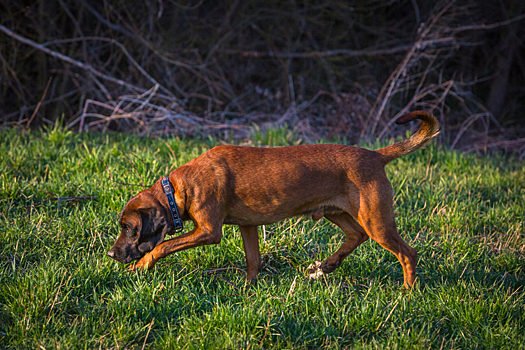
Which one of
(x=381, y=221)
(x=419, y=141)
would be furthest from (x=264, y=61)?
(x=381, y=221)

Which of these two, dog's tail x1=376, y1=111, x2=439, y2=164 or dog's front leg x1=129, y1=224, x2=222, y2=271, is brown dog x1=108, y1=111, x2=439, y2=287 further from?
dog's tail x1=376, y1=111, x2=439, y2=164

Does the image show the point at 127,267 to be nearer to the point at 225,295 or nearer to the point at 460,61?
the point at 225,295

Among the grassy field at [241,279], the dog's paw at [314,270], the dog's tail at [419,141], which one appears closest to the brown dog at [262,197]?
the dog's tail at [419,141]

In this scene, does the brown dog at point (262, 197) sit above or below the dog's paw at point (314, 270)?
above

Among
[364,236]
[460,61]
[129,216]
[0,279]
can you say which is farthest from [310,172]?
[460,61]

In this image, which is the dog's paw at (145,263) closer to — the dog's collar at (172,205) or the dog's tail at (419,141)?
the dog's collar at (172,205)

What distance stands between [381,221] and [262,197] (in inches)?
35.3

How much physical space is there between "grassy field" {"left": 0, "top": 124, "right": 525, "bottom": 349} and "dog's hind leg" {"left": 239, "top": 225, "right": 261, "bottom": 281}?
0.10m

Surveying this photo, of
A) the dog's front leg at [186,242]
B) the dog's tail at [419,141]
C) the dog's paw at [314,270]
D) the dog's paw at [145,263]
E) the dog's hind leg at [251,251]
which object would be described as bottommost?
the dog's paw at [314,270]

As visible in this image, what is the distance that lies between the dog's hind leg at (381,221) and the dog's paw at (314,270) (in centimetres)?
50

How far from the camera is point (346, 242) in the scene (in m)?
3.76

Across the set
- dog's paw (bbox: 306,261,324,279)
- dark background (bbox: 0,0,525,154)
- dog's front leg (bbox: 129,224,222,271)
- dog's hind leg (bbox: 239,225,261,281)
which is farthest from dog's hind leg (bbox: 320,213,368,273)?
dark background (bbox: 0,0,525,154)

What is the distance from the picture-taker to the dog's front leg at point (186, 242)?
3.26m

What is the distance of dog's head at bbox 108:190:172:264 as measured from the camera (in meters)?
3.36
